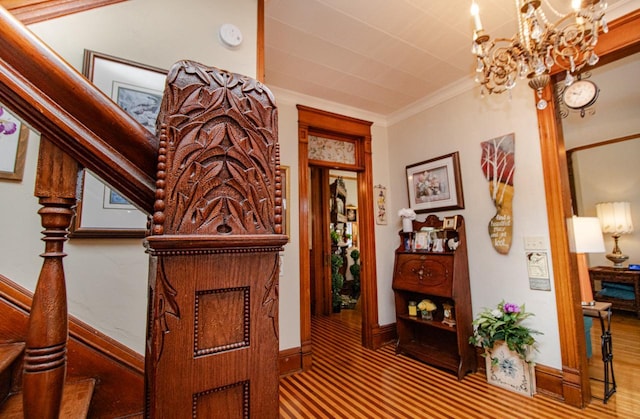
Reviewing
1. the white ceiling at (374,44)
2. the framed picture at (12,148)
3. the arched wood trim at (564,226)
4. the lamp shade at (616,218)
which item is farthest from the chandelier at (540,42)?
the lamp shade at (616,218)

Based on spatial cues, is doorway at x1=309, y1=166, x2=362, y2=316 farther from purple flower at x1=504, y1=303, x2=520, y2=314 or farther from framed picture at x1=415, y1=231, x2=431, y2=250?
purple flower at x1=504, y1=303, x2=520, y2=314

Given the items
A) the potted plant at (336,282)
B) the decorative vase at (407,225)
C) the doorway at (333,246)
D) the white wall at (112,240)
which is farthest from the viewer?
the potted plant at (336,282)

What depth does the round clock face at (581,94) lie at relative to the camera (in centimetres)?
223

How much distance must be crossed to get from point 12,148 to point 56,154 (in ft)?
3.77

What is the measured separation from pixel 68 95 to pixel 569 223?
2.93 metres

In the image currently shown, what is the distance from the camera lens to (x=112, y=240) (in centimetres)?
127

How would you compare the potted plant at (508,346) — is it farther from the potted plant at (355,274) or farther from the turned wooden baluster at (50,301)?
the potted plant at (355,274)

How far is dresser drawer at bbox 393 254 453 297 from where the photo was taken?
2.69 meters

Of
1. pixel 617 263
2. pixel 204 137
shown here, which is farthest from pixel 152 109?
pixel 617 263

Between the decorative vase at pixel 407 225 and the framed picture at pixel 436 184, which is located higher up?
the framed picture at pixel 436 184

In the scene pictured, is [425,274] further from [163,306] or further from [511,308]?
[163,306]

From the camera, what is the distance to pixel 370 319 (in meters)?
3.30

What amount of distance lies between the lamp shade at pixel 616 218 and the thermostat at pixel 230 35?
18.4ft

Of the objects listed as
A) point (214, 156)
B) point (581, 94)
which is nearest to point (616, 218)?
point (581, 94)
